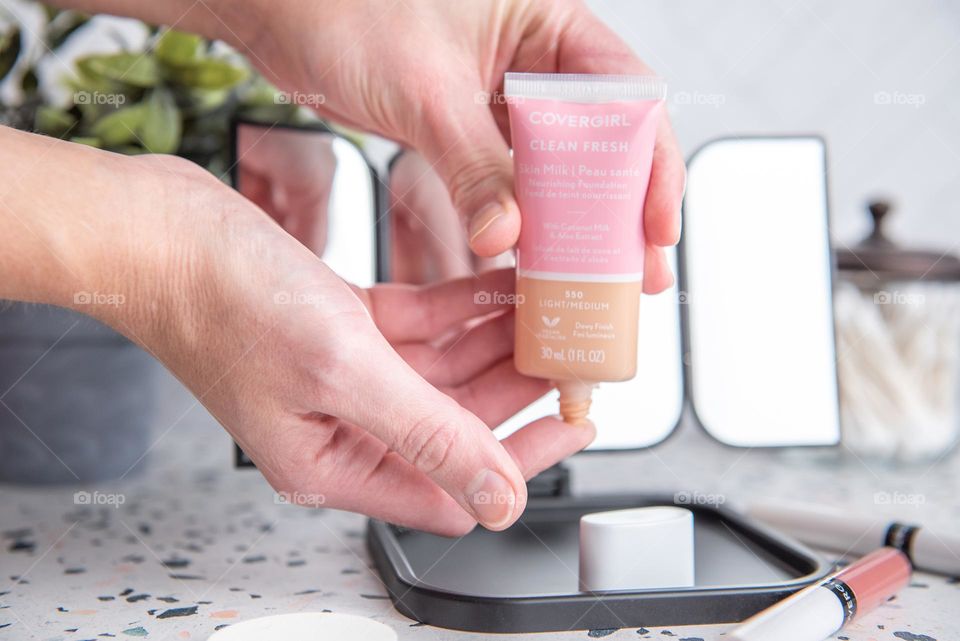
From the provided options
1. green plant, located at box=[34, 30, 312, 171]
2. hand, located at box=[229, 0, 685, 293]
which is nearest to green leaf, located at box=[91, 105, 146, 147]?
green plant, located at box=[34, 30, 312, 171]

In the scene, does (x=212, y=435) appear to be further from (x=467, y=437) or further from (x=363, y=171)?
(x=467, y=437)

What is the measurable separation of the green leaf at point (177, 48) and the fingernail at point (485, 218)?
402mm

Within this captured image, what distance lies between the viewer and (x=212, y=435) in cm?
109

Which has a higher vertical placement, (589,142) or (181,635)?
(589,142)

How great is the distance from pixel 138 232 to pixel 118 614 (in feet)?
0.77

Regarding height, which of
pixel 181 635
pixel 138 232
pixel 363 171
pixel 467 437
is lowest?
pixel 181 635

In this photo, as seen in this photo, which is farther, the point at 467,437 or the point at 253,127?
the point at 253,127

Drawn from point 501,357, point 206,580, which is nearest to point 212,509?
point 206,580

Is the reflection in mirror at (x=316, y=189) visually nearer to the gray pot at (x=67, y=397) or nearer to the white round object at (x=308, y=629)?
the gray pot at (x=67, y=397)

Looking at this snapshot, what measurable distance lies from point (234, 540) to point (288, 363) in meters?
0.26

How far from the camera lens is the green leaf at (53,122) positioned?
815 millimetres

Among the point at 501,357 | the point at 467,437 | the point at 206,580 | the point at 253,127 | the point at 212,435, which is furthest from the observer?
the point at 212,435

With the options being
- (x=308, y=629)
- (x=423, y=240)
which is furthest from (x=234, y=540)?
(x=423, y=240)

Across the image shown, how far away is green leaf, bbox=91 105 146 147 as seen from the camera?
0.81 m
